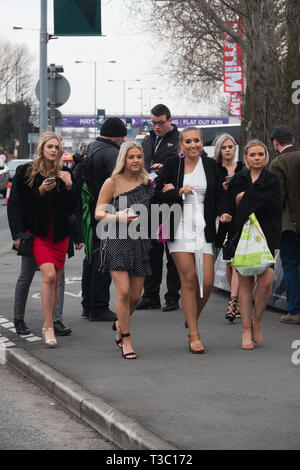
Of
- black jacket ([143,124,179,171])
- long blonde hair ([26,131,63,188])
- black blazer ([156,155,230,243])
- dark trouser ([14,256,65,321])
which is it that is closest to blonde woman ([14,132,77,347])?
long blonde hair ([26,131,63,188])

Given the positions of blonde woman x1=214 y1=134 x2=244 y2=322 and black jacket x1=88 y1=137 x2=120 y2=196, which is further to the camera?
blonde woman x1=214 y1=134 x2=244 y2=322

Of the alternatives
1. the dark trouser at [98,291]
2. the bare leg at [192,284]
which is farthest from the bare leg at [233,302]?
the bare leg at [192,284]

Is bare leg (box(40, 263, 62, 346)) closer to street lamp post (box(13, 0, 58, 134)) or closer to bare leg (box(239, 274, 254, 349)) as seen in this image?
bare leg (box(239, 274, 254, 349))

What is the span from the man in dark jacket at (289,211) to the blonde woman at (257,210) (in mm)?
1083

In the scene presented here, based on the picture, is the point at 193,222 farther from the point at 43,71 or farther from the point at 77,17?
the point at 43,71

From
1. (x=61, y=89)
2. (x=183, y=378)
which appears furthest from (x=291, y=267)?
(x=61, y=89)

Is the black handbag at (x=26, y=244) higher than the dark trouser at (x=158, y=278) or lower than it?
higher

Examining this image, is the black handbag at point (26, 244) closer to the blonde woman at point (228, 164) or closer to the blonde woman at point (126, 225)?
the blonde woman at point (126, 225)

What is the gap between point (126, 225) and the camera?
7367mm

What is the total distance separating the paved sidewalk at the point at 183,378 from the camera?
4.96 metres

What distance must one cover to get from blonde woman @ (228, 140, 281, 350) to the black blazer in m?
0.19

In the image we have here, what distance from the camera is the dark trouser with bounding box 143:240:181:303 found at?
9.93 m

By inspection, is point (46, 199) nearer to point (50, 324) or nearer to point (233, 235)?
point (50, 324)

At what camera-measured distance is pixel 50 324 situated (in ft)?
A: 25.6
